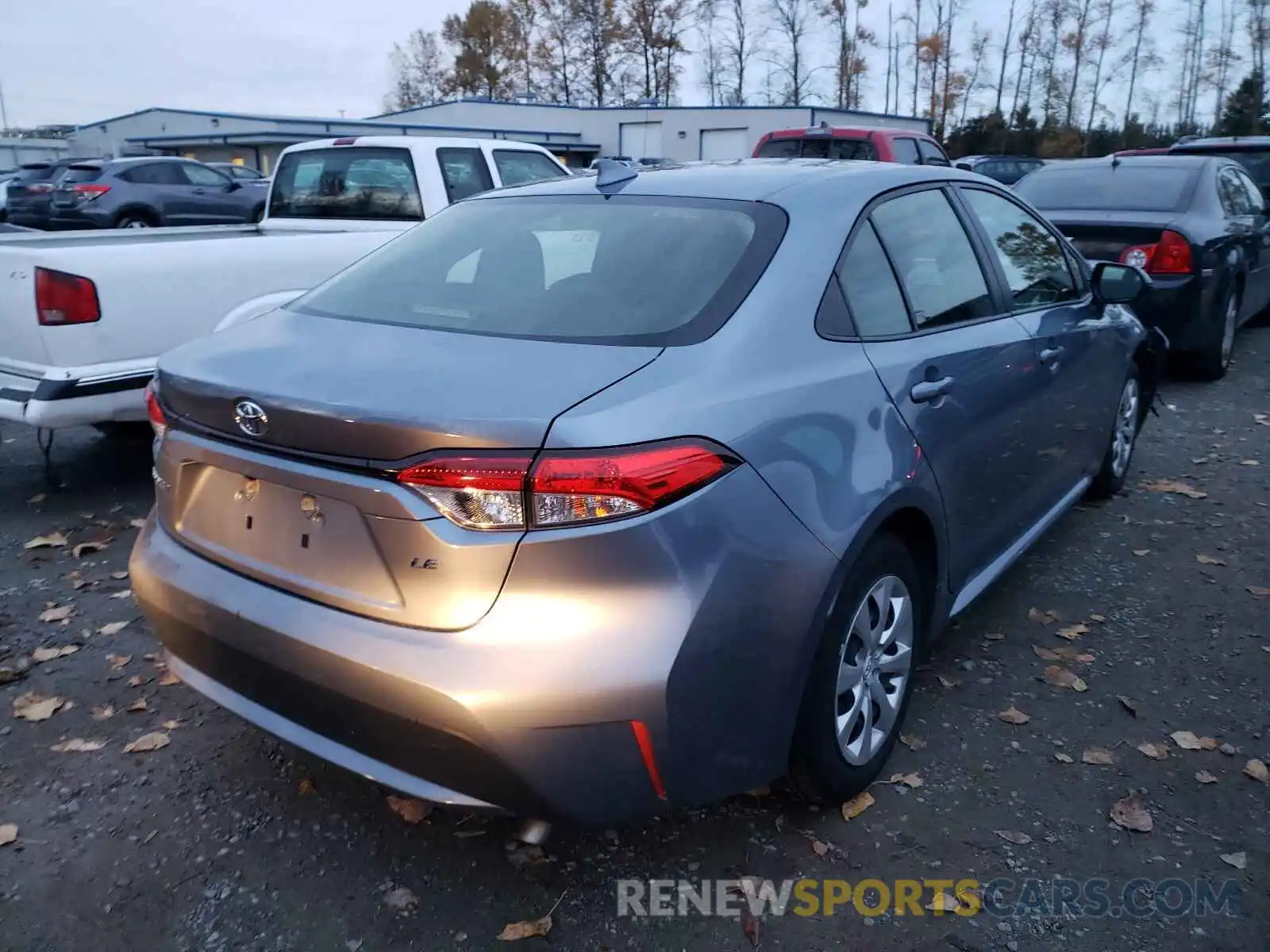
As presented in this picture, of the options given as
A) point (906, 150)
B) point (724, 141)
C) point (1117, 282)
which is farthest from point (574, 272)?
point (724, 141)

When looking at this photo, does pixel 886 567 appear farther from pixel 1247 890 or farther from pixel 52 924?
pixel 52 924

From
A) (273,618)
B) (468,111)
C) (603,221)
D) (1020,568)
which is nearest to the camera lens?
(273,618)

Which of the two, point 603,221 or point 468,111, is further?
point 468,111

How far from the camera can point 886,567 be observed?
272 centimetres

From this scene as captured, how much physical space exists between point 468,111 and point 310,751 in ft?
137

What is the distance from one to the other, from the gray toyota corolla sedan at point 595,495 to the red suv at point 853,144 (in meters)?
9.70

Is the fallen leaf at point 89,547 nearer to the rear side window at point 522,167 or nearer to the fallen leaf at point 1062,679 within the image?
the rear side window at point 522,167

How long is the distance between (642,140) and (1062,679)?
1461 inches

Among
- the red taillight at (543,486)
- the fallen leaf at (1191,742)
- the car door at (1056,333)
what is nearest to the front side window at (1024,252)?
the car door at (1056,333)

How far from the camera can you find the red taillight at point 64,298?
468 cm

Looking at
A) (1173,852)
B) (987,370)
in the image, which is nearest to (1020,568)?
(987,370)

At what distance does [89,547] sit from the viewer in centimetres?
474

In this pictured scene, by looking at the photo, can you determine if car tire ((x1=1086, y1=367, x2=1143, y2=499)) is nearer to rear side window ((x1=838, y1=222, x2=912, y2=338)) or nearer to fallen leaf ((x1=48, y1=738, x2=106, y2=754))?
rear side window ((x1=838, y1=222, x2=912, y2=338))

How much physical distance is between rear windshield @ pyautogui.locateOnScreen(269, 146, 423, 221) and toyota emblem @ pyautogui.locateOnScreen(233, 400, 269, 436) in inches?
197
